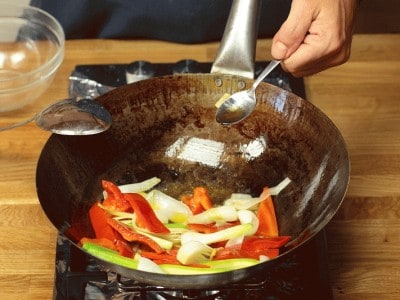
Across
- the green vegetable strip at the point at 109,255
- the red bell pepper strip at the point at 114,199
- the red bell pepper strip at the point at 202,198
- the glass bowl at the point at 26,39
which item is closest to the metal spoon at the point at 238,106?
the red bell pepper strip at the point at 202,198

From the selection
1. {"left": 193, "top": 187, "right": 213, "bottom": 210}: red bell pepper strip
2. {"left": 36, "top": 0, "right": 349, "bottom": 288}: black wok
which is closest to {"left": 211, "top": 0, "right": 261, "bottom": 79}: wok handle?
{"left": 36, "top": 0, "right": 349, "bottom": 288}: black wok

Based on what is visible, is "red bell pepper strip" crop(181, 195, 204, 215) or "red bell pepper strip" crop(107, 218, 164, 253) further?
"red bell pepper strip" crop(181, 195, 204, 215)

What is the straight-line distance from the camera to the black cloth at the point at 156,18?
1718 mm

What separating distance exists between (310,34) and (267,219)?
34 cm

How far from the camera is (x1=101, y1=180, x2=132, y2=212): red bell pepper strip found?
4.04ft

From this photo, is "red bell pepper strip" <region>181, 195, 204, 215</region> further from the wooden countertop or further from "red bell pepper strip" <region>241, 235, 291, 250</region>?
the wooden countertop

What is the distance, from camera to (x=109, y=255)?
109 cm

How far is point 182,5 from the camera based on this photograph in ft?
5.72

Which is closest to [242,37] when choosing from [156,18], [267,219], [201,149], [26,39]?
[201,149]

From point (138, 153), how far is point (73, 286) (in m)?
0.31

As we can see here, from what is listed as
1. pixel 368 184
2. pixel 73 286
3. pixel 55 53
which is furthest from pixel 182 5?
pixel 73 286

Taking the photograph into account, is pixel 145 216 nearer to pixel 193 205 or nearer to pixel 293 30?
pixel 193 205

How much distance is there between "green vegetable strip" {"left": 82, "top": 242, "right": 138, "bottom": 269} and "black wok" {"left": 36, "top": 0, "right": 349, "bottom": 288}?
6 cm

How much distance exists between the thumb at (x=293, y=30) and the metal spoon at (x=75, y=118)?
0.33m
